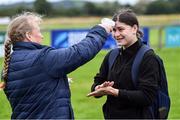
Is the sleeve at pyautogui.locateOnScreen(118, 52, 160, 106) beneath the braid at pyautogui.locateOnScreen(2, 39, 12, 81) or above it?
beneath

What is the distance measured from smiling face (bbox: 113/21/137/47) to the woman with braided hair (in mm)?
398

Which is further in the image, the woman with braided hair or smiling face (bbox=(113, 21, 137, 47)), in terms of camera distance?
smiling face (bbox=(113, 21, 137, 47))

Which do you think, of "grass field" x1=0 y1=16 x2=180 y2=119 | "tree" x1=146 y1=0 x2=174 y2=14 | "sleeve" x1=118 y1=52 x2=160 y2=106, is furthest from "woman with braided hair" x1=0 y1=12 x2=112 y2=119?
"tree" x1=146 y1=0 x2=174 y2=14

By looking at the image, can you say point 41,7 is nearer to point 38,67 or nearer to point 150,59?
point 150,59

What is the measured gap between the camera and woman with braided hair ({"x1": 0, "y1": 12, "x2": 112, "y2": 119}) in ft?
15.0

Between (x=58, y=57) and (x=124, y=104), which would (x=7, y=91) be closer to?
(x=58, y=57)

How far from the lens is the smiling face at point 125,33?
515 centimetres

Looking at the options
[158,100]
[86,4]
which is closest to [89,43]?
[158,100]

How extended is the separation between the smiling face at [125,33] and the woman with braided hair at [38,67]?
1.30 feet

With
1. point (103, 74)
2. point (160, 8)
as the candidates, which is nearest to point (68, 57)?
point (103, 74)

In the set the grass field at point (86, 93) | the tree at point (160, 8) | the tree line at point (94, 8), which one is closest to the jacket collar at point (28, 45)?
the grass field at point (86, 93)

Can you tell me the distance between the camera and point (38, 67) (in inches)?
181

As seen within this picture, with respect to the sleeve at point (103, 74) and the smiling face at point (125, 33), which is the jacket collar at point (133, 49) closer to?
the smiling face at point (125, 33)

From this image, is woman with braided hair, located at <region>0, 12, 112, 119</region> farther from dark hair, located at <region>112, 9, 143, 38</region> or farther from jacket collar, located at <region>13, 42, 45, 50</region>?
dark hair, located at <region>112, 9, 143, 38</region>
